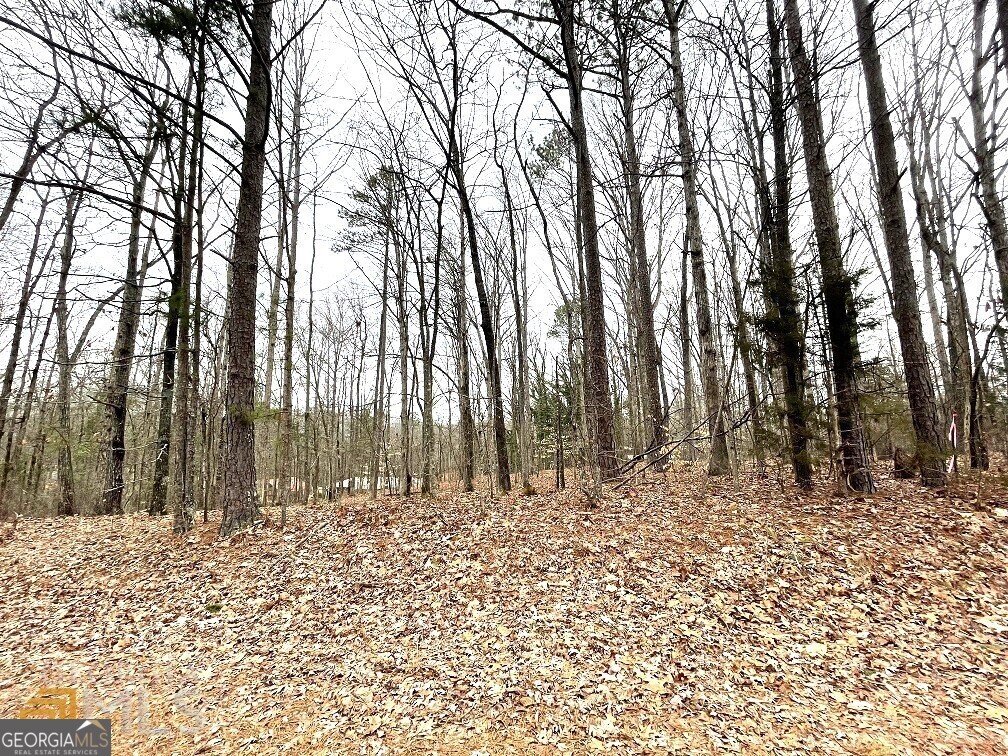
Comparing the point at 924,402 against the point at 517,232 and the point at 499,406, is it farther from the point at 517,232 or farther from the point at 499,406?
the point at 517,232

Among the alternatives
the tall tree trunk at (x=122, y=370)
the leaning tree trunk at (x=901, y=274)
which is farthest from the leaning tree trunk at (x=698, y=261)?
the tall tree trunk at (x=122, y=370)

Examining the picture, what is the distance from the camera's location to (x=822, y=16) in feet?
20.6

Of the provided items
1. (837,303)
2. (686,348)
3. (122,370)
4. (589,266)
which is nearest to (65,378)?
→ (122,370)

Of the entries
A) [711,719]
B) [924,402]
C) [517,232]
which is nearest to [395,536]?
[711,719]

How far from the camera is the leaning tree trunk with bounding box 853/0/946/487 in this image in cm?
Answer: 595

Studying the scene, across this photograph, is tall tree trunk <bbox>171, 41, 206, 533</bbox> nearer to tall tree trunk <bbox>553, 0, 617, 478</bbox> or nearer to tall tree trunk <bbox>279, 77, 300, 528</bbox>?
tall tree trunk <bbox>279, 77, 300, 528</bbox>

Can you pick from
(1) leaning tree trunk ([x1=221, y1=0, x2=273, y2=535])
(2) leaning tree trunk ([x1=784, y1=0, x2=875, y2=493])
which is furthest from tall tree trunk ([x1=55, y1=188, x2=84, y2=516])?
(2) leaning tree trunk ([x1=784, y1=0, x2=875, y2=493])

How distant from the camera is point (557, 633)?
3.85 metres

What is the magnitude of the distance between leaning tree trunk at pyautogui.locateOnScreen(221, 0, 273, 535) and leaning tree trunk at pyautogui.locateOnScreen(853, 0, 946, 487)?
9368 millimetres

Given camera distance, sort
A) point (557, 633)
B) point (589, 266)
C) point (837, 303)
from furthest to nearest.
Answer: point (589, 266)
point (837, 303)
point (557, 633)

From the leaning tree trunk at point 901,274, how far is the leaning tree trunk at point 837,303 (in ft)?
2.47

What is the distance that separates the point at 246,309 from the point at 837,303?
29.7ft

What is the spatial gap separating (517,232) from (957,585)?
47.6 feet

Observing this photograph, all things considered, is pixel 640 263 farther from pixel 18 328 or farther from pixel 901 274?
pixel 18 328
